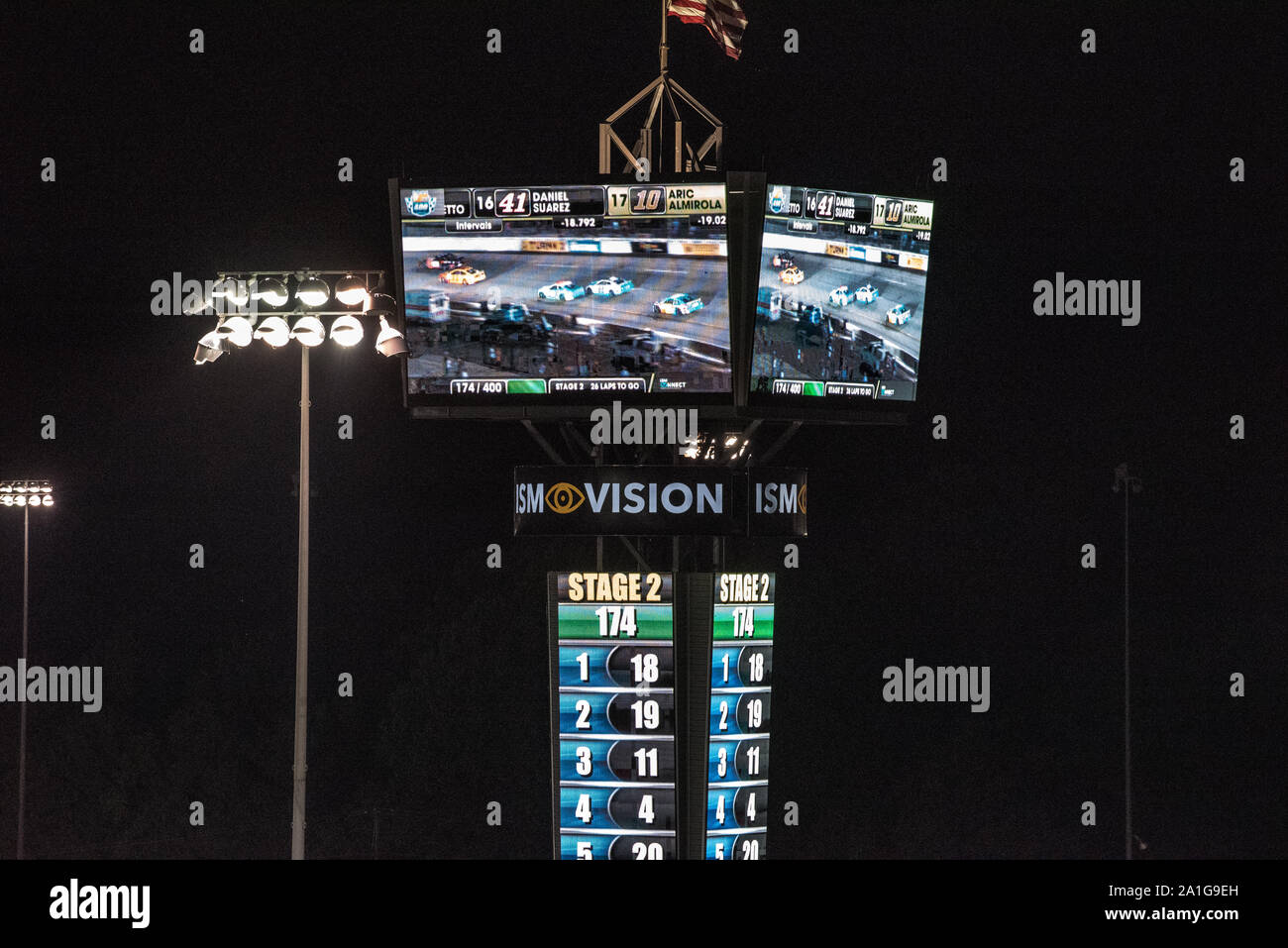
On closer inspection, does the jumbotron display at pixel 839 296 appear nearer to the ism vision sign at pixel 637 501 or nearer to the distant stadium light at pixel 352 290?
the ism vision sign at pixel 637 501

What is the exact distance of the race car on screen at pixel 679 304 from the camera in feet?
79.8

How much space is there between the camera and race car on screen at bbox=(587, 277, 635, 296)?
79.7 feet

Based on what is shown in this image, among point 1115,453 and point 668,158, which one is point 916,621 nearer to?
point 1115,453

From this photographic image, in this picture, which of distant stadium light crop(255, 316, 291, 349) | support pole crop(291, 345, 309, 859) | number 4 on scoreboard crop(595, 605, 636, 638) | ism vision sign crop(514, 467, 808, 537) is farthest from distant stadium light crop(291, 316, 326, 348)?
number 4 on scoreboard crop(595, 605, 636, 638)

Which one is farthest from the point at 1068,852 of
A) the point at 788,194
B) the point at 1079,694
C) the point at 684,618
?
the point at 788,194

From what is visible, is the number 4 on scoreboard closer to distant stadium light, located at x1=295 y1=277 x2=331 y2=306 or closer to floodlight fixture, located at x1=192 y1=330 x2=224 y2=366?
distant stadium light, located at x1=295 y1=277 x2=331 y2=306

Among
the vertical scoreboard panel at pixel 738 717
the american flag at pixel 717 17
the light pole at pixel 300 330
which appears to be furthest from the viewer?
the american flag at pixel 717 17

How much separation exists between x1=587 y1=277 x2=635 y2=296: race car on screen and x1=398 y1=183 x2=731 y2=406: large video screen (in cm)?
2

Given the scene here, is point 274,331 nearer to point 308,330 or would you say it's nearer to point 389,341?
point 308,330

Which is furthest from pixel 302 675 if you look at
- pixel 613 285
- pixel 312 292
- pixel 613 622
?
pixel 613 285

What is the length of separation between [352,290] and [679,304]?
5.47 meters

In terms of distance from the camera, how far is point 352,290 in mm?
21391

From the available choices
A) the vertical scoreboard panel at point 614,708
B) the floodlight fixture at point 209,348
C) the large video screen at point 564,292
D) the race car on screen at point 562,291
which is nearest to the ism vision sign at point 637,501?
the vertical scoreboard panel at point 614,708

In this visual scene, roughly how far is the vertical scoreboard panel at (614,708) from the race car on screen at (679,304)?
13.9ft
